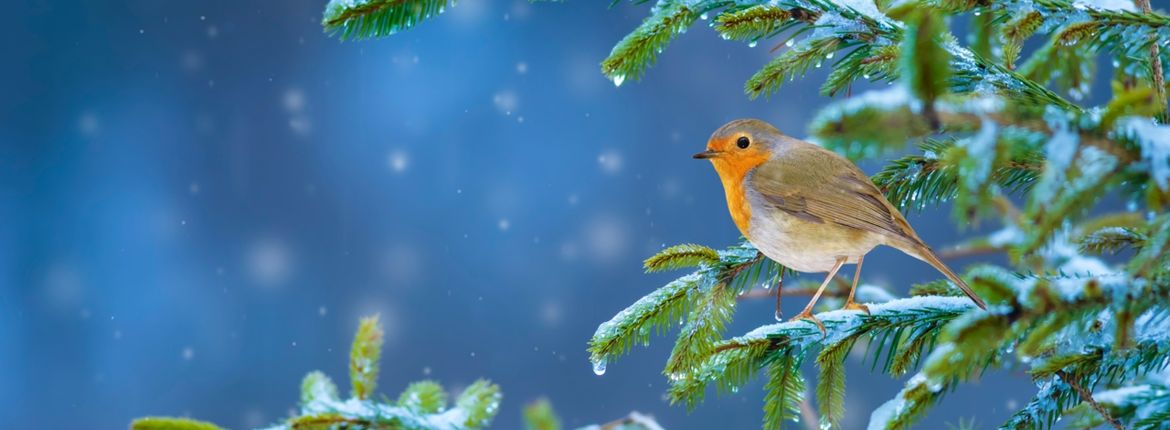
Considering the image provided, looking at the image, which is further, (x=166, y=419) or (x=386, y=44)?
(x=386, y=44)

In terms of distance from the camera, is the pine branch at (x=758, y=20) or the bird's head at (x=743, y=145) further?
the bird's head at (x=743, y=145)

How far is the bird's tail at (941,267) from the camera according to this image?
743 millimetres

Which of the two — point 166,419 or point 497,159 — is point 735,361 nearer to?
point 166,419

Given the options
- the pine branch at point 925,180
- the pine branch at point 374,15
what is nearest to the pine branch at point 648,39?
the pine branch at point 374,15

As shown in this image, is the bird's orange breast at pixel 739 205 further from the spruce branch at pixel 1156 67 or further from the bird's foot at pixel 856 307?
the spruce branch at pixel 1156 67

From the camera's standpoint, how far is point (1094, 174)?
438mm

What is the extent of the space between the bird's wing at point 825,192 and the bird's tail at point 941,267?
0.03ft

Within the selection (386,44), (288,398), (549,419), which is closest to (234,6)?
(386,44)

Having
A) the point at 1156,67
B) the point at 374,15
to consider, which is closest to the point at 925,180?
the point at 1156,67

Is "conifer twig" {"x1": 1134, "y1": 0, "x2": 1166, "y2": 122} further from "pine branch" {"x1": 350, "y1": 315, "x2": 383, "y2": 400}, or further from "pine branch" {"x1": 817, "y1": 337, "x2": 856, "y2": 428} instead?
"pine branch" {"x1": 350, "y1": 315, "x2": 383, "y2": 400}

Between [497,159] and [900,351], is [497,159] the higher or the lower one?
the higher one

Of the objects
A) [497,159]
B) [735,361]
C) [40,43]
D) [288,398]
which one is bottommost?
[735,361]

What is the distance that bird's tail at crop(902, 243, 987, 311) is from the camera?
743 mm

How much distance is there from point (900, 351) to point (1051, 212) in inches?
→ 14.6
